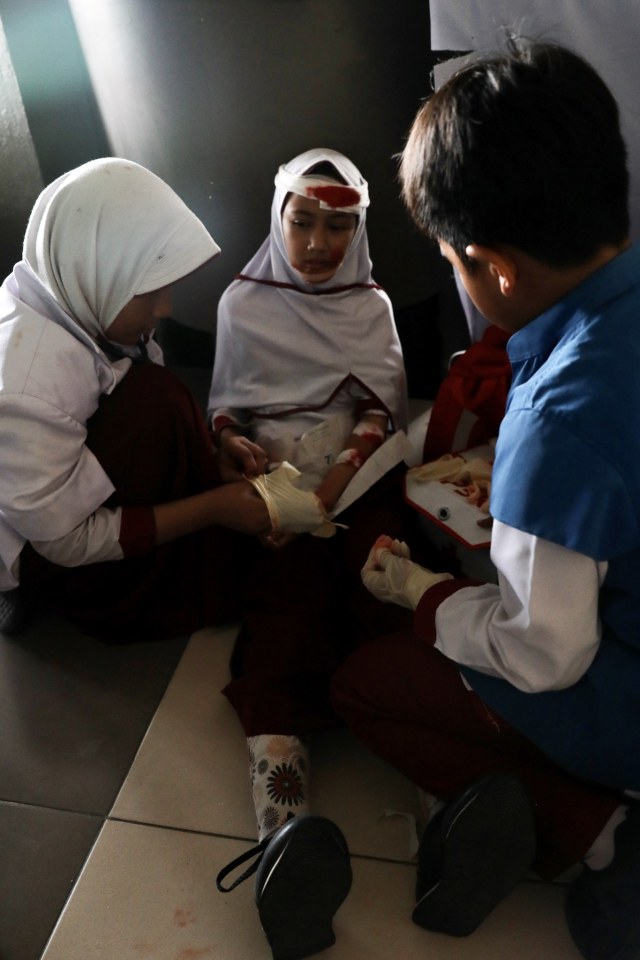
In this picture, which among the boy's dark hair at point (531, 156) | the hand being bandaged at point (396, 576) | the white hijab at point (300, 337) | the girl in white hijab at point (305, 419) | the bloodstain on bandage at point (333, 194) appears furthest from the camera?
the white hijab at point (300, 337)

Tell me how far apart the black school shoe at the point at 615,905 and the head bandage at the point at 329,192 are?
94cm

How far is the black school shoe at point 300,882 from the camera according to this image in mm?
875

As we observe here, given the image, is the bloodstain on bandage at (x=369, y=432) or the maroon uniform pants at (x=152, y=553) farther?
the bloodstain on bandage at (x=369, y=432)

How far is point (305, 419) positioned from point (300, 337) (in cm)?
14

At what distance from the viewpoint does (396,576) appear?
1065mm

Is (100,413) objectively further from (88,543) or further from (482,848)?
(482,848)

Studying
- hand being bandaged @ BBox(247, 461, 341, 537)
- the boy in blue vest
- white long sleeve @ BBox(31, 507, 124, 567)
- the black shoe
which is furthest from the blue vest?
the black shoe

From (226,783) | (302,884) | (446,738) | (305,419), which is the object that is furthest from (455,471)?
(302,884)

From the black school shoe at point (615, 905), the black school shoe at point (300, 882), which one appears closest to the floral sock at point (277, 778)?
the black school shoe at point (300, 882)

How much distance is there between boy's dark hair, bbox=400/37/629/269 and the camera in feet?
2.42

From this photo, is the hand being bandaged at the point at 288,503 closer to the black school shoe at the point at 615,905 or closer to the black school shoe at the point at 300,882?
the black school shoe at the point at 300,882

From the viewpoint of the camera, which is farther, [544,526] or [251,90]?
[251,90]

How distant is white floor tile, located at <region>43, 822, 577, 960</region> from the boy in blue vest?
32 mm

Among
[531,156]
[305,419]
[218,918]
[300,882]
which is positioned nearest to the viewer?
[531,156]
